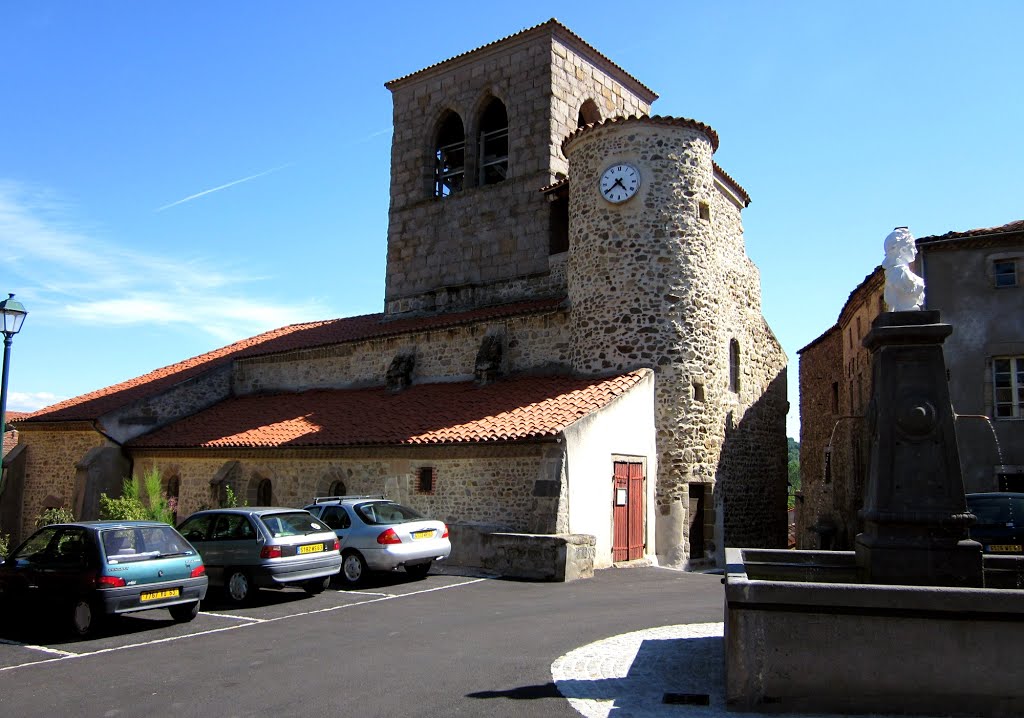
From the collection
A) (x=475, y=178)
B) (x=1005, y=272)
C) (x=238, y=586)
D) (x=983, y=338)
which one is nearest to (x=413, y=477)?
(x=238, y=586)

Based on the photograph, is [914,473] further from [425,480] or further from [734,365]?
[734,365]

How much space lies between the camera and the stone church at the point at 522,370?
619 inches

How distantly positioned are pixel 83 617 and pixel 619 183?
→ 1304 centimetres

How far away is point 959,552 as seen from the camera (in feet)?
21.5

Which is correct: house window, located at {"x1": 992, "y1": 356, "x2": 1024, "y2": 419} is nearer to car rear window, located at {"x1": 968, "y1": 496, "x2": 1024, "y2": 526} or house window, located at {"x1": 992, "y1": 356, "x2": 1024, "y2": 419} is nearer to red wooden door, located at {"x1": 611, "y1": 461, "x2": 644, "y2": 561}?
car rear window, located at {"x1": 968, "y1": 496, "x2": 1024, "y2": 526}

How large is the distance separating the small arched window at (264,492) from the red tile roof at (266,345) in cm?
494

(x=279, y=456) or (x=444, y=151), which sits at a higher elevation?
(x=444, y=151)

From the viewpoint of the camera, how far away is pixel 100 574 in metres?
8.91

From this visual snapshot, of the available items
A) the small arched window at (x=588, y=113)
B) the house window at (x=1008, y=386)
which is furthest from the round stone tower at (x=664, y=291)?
the house window at (x=1008, y=386)

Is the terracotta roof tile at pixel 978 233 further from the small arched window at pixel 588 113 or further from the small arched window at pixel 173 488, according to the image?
the small arched window at pixel 173 488

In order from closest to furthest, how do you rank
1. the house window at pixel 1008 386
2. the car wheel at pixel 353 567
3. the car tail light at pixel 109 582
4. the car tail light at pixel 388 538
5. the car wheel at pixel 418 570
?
the car tail light at pixel 109 582 < the car tail light at pixel 388 538 < the car wheel at pixel 353 567 < the car wheel at pixel 418 570 < the house window at pixel 1008 386

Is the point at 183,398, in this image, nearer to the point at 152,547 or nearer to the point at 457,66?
the point at 457,66

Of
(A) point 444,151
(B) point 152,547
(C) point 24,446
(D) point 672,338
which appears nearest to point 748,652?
(B) point 152,547

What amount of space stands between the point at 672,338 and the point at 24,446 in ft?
67.3
